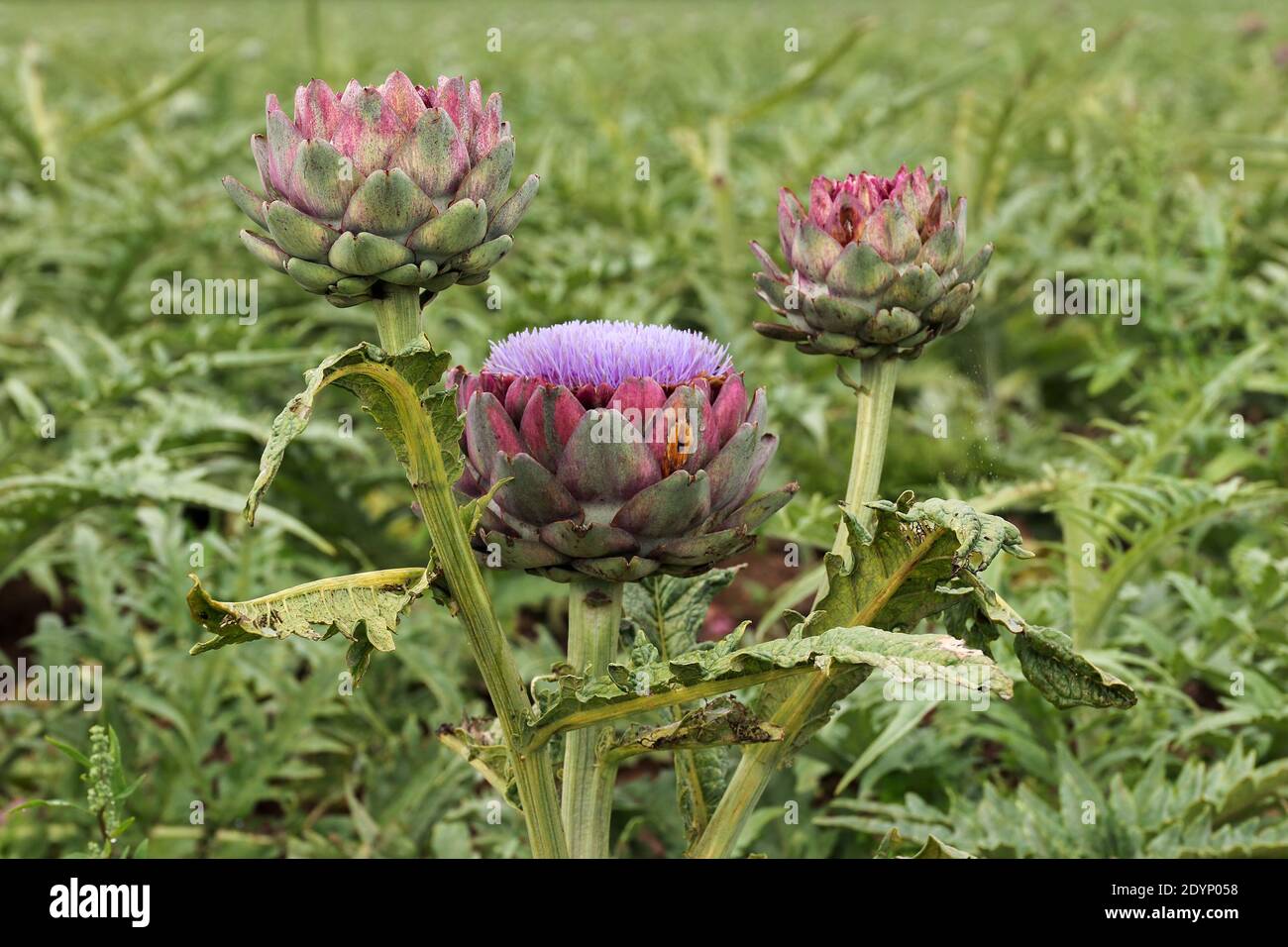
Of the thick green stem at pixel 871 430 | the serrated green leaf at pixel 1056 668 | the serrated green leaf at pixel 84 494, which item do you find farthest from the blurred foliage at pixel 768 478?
the serrated green leaf at pixel 1056 668

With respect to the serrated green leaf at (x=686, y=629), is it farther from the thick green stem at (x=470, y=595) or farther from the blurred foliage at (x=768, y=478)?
the blurred foliage at (x=768, y=478)

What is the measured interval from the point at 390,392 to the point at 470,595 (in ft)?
0.42

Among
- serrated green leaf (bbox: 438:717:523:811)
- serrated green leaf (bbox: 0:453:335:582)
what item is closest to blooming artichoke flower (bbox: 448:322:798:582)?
serrated green leaf (bbox: 438:717:523:811)

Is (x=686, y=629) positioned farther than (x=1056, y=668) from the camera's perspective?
Yes

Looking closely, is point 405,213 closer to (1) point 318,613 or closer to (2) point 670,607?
(1) point 318,613

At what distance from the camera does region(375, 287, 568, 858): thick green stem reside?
2.67 feet

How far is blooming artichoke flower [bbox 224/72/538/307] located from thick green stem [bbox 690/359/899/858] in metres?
0.29

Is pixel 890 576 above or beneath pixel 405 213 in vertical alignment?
beneath

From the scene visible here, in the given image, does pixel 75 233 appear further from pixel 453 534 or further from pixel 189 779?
pixel 453 534

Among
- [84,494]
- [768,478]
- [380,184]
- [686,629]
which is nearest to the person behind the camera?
[380,184]

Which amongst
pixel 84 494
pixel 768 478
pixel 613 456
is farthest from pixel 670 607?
pixel 768 478

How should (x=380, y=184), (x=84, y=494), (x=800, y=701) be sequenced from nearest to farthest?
(x=380, y=184), (x=800, y=701), (x=84, y=494)

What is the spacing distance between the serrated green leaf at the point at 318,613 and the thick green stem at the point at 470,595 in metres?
0.03

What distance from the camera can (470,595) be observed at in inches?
32.9
